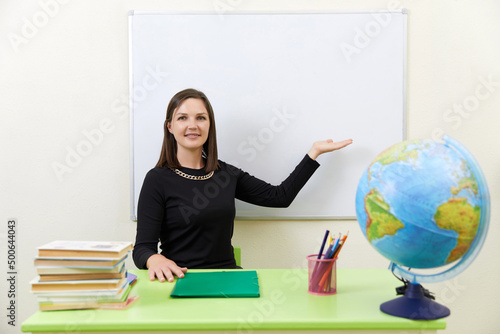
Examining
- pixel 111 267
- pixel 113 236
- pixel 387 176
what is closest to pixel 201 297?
pixel 111 267

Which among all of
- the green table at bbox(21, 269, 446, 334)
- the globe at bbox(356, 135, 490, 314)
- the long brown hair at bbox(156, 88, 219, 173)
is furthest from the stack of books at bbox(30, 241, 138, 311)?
the long brown hair at bbox(156, 88, 219, 173)

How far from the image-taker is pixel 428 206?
3.68 ft

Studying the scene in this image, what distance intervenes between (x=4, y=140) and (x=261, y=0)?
151cm

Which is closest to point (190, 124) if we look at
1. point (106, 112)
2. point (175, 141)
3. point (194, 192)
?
point (175, 141)

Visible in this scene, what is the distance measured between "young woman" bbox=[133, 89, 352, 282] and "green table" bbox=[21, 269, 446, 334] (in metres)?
0.61

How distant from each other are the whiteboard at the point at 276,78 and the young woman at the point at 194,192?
19cm

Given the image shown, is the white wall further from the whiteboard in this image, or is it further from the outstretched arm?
the outstretched arm

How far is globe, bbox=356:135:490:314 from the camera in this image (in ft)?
3.69

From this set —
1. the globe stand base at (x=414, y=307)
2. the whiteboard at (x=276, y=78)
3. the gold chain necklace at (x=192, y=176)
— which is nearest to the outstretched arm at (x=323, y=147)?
the whiteboard at (x=276, y=78)

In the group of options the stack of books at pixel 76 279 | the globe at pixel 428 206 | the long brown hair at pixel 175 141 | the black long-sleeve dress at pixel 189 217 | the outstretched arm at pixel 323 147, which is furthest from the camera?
the outstretched arm at pixel 323 147

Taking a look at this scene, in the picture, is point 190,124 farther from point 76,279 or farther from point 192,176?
point 76,279

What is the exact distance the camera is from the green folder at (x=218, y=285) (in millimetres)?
1349

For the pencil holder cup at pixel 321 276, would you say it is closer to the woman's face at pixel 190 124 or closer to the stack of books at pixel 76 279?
the stack of books at pixel 76 279

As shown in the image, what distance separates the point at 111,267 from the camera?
1.26 meters
